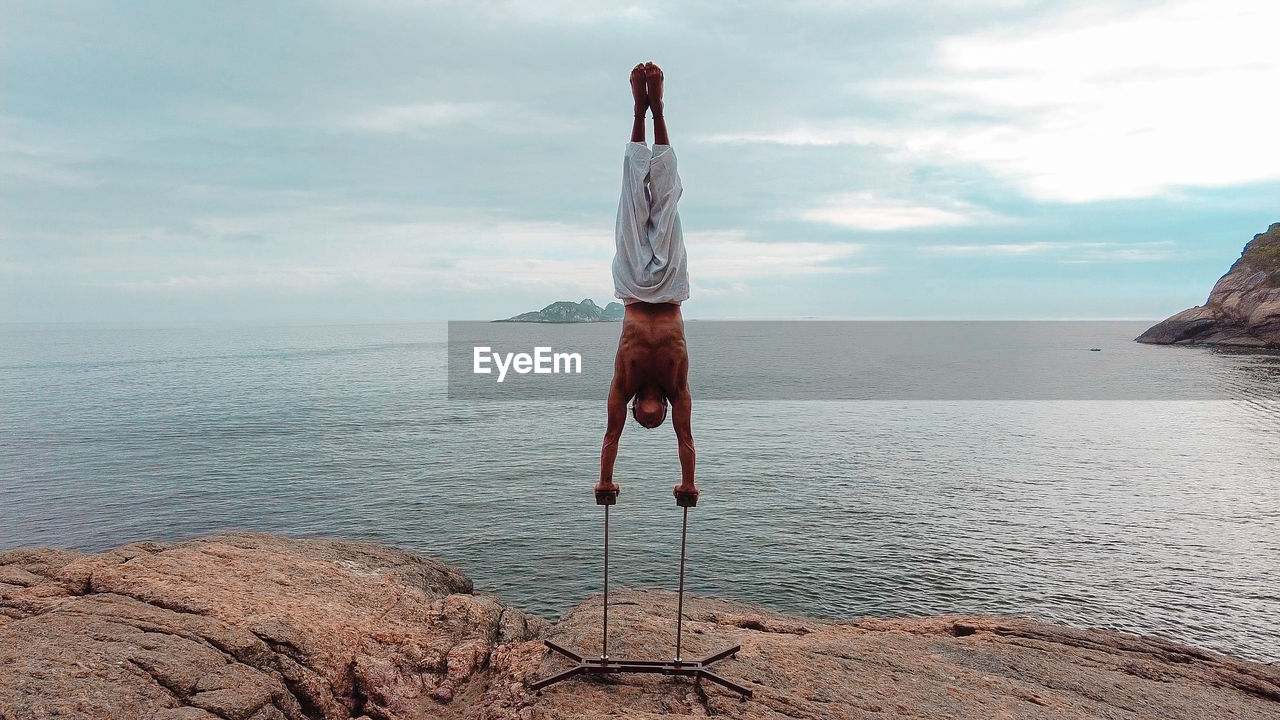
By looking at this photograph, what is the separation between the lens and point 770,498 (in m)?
35.8

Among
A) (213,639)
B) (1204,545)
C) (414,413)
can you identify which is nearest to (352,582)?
(213,639)

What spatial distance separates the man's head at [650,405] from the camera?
9.19 meters

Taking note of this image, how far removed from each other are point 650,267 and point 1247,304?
145303 millimetres

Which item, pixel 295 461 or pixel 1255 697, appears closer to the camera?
pixel 1255 697

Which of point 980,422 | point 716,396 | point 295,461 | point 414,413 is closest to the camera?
point 295,461

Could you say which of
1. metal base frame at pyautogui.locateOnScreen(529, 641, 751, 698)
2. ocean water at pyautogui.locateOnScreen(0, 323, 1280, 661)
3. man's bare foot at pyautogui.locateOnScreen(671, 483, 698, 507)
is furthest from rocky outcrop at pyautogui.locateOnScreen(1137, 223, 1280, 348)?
man's bare foot at pyautogui.locateOnScreen(671, 483, 698, 507)

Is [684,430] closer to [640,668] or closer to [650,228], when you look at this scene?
[650,228]

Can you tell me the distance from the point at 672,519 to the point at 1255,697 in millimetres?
20270

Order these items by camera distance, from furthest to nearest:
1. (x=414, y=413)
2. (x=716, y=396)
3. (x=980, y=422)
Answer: (x=716, y=396), (x=414, y=413), (x=980, y=422)

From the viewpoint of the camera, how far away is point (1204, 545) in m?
29.1

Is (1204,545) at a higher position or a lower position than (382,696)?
lower

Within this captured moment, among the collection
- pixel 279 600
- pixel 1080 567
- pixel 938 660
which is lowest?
pixel 1080 567

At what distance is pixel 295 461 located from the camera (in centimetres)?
4525

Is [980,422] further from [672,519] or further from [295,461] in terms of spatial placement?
[295,461]
